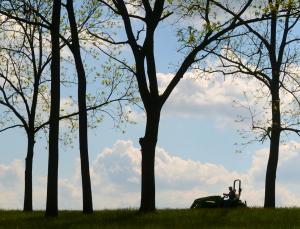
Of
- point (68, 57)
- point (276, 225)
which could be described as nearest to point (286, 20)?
point (68, 57)

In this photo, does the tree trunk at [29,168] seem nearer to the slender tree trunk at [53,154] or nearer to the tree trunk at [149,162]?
the slender tree trunk at [53,154]

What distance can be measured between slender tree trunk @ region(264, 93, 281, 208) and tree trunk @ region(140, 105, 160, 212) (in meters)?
7.72

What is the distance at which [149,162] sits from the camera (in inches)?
974

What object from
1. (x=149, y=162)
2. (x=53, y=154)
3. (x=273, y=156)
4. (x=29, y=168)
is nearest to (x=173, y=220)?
(x=149, y=162)

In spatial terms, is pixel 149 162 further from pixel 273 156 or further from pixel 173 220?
pixel 273 156

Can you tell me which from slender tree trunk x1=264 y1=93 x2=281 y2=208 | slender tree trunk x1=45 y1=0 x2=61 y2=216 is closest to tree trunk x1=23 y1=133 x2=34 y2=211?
slender tree trunk x1=45 y1=0 x2=61 y2=216

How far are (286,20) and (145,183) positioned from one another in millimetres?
12326

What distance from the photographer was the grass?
19.7 metres

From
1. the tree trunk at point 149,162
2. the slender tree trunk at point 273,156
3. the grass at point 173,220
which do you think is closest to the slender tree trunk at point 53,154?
the grass at point 173,220

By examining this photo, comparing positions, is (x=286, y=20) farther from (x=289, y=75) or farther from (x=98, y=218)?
(x=98, y=218)

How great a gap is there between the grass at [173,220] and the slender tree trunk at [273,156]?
5.80 meters

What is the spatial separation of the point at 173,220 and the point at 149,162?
4.03 metres

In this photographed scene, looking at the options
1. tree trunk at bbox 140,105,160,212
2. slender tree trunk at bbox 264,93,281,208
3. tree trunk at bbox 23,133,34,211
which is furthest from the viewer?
tree trunk at bbox 23,133,34,211

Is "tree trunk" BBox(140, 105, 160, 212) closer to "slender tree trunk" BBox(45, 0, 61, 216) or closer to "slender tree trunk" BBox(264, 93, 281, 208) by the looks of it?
"slender tree trunk" BBox(45, 0, 61, 216)
